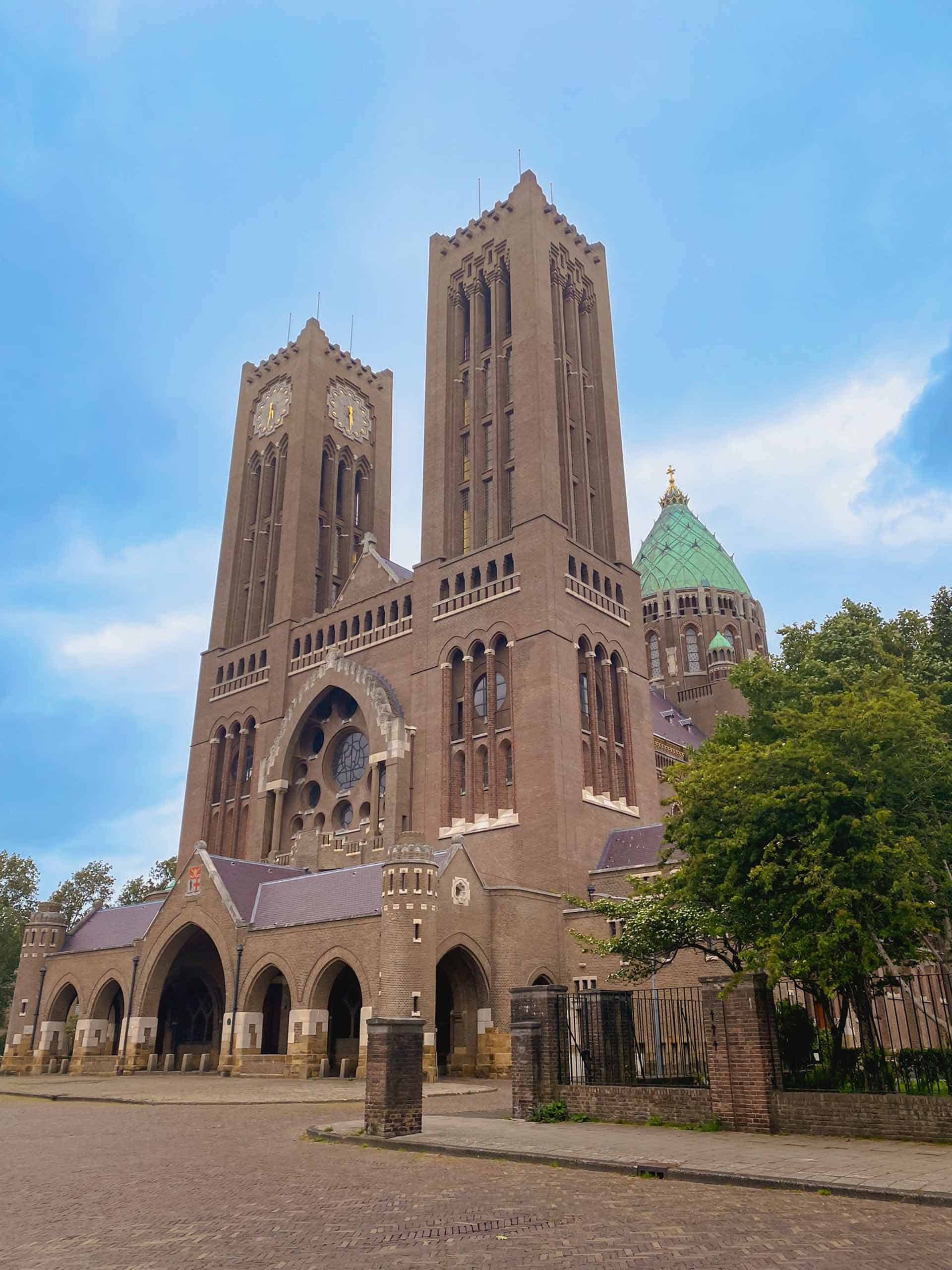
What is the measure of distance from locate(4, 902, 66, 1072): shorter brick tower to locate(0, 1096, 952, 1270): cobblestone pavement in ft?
114

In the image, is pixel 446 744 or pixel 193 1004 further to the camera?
pixel 446 744

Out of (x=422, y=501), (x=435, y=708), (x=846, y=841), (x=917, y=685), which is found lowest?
(x=846, y=841)

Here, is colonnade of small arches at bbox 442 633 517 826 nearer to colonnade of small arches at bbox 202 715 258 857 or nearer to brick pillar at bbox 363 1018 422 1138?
colonnade of small arches at bbox 202 715 258 857

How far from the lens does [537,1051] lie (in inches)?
680

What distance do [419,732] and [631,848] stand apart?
11089 mm

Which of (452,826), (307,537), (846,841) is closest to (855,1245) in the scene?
(846,841)

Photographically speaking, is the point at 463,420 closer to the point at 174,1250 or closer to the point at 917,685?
the point at 917,685

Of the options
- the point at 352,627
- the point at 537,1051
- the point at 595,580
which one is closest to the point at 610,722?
the point at 595,580

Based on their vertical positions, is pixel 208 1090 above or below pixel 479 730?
below

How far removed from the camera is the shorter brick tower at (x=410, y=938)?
30516mm

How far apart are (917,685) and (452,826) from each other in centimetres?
2222

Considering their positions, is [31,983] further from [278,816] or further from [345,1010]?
[345,1010]

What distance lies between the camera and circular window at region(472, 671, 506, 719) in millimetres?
42938

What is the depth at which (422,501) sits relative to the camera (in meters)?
50.4
